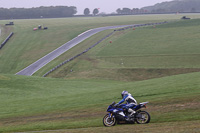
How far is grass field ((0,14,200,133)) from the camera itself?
700 inches

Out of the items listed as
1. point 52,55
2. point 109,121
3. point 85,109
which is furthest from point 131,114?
point 52,55

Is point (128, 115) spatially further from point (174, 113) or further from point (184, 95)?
point (184, 95)

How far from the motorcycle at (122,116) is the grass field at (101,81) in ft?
1.43

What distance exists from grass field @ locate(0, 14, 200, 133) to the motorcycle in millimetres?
437

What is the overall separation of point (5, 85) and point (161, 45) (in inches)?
1879

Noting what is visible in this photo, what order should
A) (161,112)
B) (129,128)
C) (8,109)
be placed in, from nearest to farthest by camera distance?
(129,128) < (161,112) < (8,109)

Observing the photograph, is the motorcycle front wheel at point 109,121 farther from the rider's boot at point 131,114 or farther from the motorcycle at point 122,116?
the rider's boot at point 131,114

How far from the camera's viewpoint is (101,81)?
4694 centimetres

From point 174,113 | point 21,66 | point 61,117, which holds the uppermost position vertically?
point 174,113

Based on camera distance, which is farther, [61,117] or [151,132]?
[61,117]

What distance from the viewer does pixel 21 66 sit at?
6994cm

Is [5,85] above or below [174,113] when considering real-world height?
below

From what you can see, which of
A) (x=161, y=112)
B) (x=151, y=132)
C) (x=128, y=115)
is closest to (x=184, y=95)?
(x=161, y=112)

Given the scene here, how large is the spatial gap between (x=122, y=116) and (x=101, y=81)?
31.1 meters
